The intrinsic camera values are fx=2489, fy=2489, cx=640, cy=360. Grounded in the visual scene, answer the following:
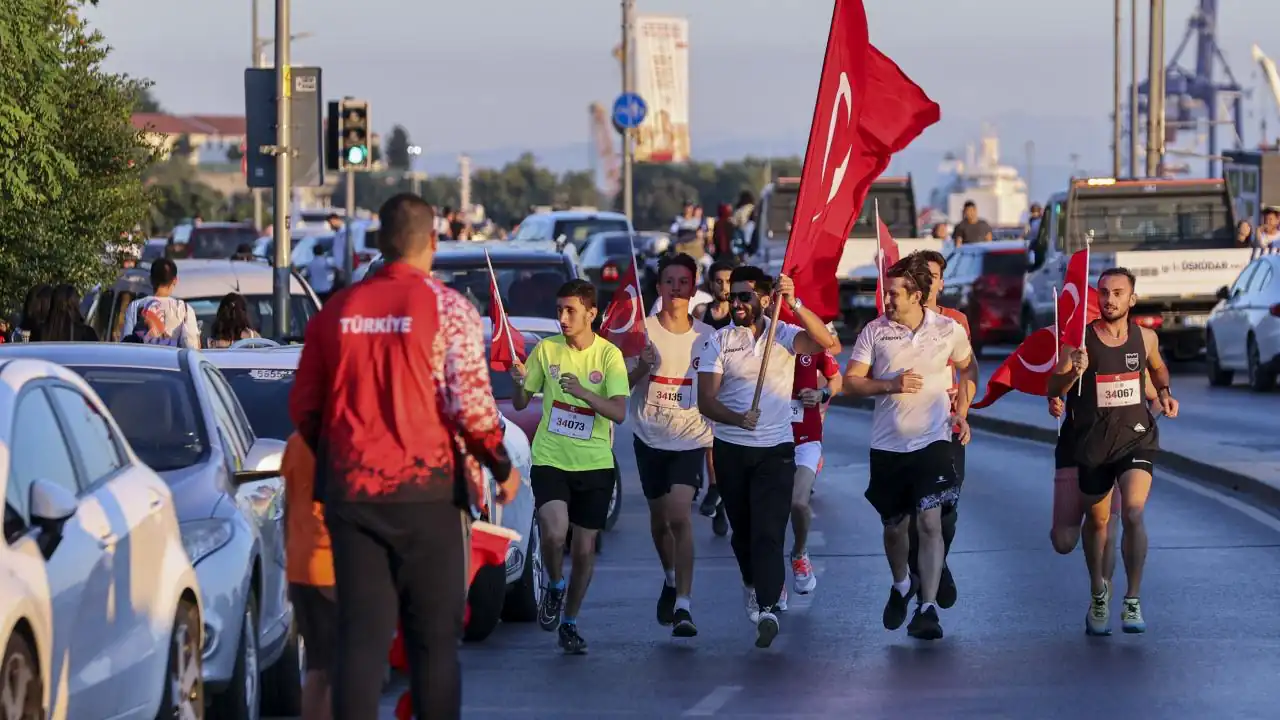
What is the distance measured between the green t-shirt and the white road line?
1.63 metres

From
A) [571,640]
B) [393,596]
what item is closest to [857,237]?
[571,640]

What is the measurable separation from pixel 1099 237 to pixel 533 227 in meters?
13.4

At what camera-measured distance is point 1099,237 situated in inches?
1291

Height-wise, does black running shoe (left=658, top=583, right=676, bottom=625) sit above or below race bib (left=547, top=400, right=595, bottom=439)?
below

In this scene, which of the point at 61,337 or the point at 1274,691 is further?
the point at 61,337

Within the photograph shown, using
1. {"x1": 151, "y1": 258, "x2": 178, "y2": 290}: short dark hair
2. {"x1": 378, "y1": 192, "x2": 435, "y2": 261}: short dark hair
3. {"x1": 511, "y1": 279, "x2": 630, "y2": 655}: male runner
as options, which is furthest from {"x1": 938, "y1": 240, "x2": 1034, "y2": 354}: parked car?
{"x1": 378, "y1": 192, "x2": 435, "y2": 261}: short dark hair

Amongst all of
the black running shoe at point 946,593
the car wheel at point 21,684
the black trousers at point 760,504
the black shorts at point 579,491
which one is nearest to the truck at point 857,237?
the black running shoe at point 946,593

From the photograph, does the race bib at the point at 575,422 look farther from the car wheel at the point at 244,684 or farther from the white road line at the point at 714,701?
the car wheel at the point at 244,684

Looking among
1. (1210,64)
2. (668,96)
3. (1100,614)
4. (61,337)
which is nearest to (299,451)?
(1100,614)

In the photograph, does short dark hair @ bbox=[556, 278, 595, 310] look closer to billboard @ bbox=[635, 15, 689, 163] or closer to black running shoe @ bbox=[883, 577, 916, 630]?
black running shoe @ bbox=[883, 577, 916, 630]

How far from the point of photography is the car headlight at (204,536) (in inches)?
321

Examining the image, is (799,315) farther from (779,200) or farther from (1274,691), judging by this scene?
(779,200)

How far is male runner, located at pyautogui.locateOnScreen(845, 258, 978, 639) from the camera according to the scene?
37.0ft

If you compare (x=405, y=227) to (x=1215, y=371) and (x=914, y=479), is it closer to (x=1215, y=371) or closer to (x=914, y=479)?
(x=914, y=479)
